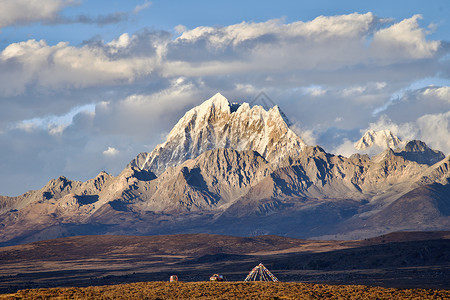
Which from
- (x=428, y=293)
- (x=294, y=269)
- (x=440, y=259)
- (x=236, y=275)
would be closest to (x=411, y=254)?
(x=440, y=259)

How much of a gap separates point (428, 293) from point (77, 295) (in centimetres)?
5034

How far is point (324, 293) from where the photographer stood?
314 feet

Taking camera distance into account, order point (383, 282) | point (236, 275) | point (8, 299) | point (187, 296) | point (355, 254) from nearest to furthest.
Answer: point (8, 299)
point (187, 296)
point (383, 282)
point (236, 275)
point (355, 254)

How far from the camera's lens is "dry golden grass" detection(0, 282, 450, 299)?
92125 millimetres

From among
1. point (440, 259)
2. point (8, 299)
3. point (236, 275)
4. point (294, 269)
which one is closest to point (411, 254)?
point (440, 259)

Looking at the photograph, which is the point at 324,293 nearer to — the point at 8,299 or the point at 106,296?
the point at 106,296

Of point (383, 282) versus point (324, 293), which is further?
point (383, 282)

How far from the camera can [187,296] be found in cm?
9312

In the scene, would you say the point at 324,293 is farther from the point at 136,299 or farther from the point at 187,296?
the point at 136,299

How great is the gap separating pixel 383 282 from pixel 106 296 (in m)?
61.1

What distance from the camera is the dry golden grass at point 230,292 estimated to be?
302 ft

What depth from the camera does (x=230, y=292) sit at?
318 feet

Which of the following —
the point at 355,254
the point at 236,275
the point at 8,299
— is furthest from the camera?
the point at 355,254

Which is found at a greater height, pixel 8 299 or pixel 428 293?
pixel 8 299
